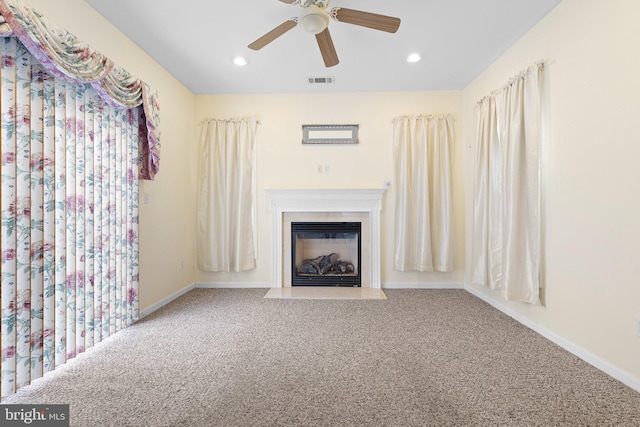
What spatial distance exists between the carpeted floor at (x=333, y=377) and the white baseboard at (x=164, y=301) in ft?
0.50

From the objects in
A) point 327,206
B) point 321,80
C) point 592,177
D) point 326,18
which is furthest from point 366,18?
point 327,206

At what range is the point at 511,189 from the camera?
246 cm

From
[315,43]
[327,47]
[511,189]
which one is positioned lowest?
[511,189]

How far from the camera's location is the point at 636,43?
1.59m

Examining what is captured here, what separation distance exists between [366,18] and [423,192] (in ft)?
7.20

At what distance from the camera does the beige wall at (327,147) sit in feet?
12.0

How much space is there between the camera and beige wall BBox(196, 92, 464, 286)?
12.0 feet

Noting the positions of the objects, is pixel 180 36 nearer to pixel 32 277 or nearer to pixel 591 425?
pixel 32 277

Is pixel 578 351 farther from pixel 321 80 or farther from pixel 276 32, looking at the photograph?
pixel 321 80

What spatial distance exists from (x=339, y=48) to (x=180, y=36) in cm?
143

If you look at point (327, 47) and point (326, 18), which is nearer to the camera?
point (326, 18)

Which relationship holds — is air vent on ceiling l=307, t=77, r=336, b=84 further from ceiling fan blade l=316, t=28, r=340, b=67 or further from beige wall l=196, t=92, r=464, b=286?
ceiling fan blade l=316, t=28, r=340, b=67

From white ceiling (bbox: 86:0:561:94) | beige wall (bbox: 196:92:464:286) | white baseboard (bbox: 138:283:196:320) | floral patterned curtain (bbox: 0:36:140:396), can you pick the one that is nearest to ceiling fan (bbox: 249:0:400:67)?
white ceiling (bbox: 86:0:561:94)

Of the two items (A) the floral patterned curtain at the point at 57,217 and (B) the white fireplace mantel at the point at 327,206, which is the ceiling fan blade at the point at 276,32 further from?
(B) the white fireplace mantel at the point at 327,206
